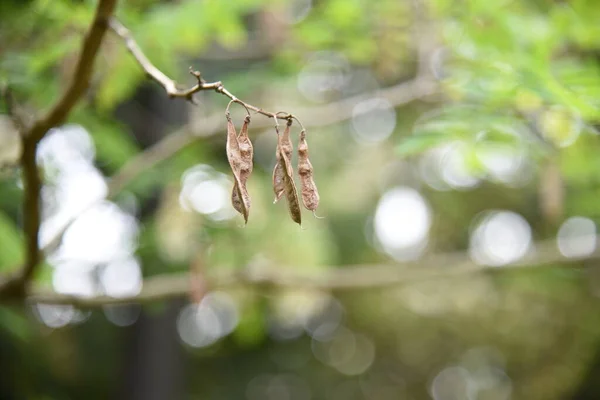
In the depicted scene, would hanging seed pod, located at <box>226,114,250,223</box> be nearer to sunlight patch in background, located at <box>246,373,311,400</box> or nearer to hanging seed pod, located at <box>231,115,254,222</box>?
hanging seed pod, located at <box>231,115,254,222</box>

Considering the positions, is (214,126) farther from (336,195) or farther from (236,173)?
(336,195)

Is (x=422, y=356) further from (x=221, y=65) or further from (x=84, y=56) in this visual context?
(x=84, y=56)

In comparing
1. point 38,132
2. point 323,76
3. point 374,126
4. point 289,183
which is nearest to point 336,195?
point 374,126

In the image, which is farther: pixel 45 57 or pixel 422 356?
pixel 422 356

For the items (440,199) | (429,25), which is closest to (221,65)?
(429,25)

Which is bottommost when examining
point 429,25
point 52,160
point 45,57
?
point 45,57

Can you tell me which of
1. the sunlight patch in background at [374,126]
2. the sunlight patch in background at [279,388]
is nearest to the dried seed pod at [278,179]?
the sunlight patch in background at [374,126]
